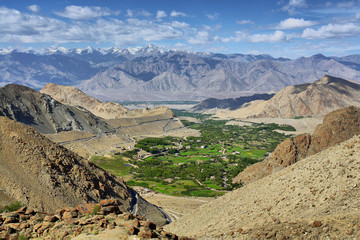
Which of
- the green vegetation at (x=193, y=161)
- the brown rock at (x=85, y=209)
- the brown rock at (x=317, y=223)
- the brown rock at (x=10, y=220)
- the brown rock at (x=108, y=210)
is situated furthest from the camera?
the green vegetation at (x=193, y=161)

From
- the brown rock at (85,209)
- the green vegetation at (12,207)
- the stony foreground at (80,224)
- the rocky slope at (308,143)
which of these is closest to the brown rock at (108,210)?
the stony foreground at (80,224)

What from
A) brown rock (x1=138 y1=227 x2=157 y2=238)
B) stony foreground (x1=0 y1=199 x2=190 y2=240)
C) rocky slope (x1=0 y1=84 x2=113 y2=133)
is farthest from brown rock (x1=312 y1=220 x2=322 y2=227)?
rocky slope (x1=0 y1=84 x2=113 y2=133)

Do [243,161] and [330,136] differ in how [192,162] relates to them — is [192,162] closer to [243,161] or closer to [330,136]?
[243,161]

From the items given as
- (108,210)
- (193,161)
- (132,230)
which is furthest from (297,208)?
(193,161)

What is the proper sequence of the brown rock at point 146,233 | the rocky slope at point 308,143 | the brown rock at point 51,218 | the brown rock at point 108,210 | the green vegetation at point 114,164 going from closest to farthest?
the brown rock at point 146,233, the brown rock at point 108,210, the brown rock at point 51,218, the rocky slope at point 308,143, the green vegetation at point 114,164

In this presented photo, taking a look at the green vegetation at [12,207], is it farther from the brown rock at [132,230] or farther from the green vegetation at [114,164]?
the green vegetation at [114,164]

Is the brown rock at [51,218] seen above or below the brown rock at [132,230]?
below

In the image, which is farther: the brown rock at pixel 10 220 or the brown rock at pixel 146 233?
the brown rock at pixel 10 220
